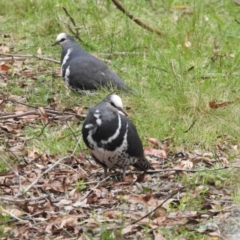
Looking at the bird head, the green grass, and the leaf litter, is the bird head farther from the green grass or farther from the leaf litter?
the leaf litter

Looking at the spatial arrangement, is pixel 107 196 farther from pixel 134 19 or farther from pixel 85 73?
pixel 134 19

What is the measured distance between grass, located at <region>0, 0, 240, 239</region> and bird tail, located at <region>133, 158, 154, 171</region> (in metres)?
0.44

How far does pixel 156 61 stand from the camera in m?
8.63

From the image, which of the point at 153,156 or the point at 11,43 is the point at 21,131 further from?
the point at 11,43

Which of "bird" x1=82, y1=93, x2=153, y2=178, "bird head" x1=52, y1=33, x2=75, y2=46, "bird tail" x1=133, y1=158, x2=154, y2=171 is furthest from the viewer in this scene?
"bird head" x1=52, y1=33, x2=75, y2=46

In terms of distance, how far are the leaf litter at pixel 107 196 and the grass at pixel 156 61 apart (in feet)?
0.56

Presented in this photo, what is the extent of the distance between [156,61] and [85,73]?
84cm

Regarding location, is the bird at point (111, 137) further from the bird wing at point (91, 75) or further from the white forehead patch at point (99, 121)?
the bird wing at point (91, 75)

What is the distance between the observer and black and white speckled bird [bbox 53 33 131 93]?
8.02 metres

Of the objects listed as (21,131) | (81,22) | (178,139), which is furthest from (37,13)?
(178,139)

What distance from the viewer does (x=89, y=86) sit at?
8.09 metres

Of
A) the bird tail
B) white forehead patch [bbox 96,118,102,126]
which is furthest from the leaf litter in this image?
white forehead patch [bbox 96,118,102,126]

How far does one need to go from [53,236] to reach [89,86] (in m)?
3.33

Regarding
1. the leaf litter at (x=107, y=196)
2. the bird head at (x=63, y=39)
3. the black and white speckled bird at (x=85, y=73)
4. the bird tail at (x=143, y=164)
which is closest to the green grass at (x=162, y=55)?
the black and white speckled bird at (x=85, y=73)
